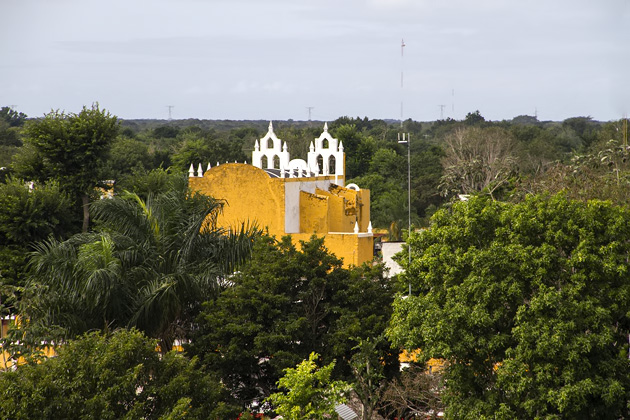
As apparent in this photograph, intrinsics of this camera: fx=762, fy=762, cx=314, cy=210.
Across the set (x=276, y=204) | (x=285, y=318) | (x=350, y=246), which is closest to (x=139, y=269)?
(x=285, y=318)

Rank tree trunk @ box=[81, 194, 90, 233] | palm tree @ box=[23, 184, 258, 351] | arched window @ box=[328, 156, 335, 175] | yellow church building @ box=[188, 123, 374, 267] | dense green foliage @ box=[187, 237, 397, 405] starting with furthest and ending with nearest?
arched window @ box=[328, 156, 335, 175] → tree trunk @ box=[81, 194, 90, 233] → yellow church building @ box=[188, 123, 374, 267] → palm tree @ box=[23, 184, 258, 351] → dense green foliage @ box=[187, 237, 397, 405]

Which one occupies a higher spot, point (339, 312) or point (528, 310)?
point (528, 310)

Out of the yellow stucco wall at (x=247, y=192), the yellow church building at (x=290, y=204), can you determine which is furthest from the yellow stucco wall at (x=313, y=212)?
the yellow stucco wall at (x=247, y=192)

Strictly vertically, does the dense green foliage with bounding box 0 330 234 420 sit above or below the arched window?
below

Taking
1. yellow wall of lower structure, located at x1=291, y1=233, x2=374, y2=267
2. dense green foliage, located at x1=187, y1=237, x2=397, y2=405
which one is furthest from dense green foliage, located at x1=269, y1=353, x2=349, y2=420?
yellow wall of lower structure, located at x1=291, y1=233, x2=374, y2=267

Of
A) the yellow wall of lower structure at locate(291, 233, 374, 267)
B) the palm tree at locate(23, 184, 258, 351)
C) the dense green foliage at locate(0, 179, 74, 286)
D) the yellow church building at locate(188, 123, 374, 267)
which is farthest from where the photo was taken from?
the yellow church building at locate(188, 123, 374, 267)

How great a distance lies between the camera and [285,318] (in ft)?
52.2

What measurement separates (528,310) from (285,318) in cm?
541

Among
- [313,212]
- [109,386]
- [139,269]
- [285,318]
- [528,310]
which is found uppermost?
[313,212]

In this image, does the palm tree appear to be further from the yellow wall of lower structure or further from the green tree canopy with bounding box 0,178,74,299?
the green tree canopy with bounding box 0,178,74,299

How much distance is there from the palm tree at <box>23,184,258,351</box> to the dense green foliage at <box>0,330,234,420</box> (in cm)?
329

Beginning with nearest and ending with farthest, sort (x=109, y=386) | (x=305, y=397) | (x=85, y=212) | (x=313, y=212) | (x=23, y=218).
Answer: (x=109, y=386) < (x=305, y=397) < (x=23, y=218) < (x=85, y=212) < (x=313, y=212)

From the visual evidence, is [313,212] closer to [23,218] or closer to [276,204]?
[276,204]

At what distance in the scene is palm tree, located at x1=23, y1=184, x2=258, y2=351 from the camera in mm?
15883
